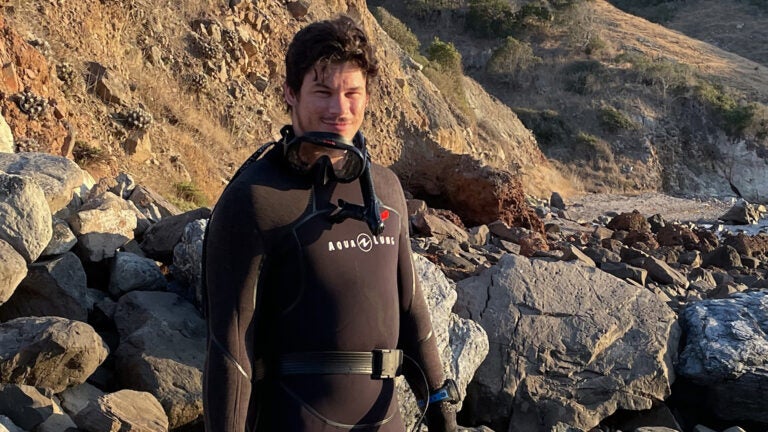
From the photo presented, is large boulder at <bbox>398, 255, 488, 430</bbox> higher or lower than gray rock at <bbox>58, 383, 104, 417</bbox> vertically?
lower

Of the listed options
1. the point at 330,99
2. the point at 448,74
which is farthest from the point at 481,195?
the point at 448,74

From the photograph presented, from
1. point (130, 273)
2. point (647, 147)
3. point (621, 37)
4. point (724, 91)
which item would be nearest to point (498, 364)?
point (130, 273)

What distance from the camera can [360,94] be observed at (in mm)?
2068

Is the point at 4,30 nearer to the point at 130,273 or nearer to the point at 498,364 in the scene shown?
the point at 130,273

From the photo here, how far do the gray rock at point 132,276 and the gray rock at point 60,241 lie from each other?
0.28 meters

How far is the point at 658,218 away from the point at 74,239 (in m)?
13.8

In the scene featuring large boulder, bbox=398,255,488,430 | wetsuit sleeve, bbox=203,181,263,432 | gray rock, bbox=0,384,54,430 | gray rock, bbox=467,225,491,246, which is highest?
wetsuit sleeve, bbox=203,181,263,432

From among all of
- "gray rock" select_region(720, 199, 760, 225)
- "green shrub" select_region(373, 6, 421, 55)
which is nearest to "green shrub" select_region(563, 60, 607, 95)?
"green shrub" select_region(373, 6, 421, 55)

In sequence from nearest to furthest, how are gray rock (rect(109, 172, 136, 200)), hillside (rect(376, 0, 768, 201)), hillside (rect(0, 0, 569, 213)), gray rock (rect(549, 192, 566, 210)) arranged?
gray rock (rect(109, 172, 136, 200)), hillside (rect(0, 0, 569, 213)), gray rock (rect(549, 192, 566, 210)), hillside (rect(376, 0, 768, 201))

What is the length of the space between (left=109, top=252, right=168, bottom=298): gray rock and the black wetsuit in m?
2.54

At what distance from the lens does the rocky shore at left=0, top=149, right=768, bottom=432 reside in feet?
10.9

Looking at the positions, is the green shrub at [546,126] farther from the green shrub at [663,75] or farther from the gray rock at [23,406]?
the gray rock at [23,406]

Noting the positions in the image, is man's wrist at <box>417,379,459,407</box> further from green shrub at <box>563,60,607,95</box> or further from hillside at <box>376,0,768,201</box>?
green shrub at <box>563,60,607,95</box>

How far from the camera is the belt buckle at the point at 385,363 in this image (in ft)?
6.93
